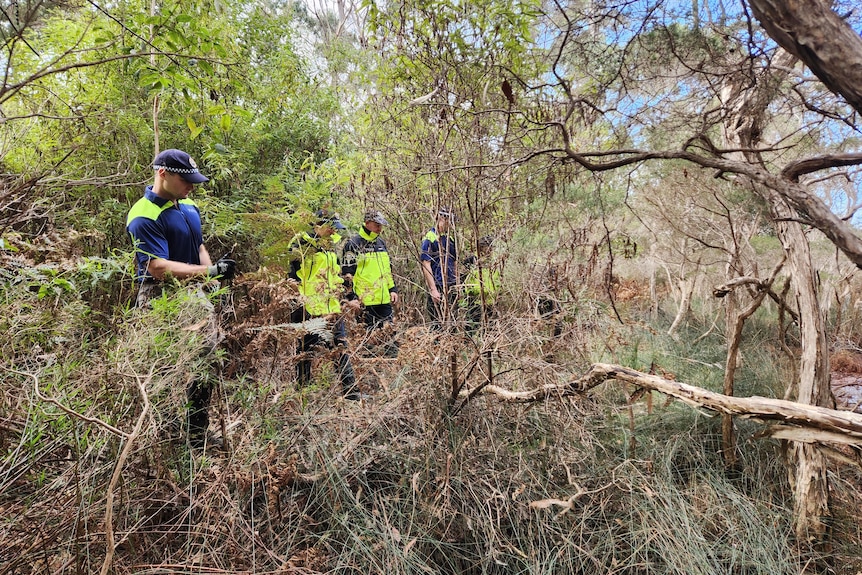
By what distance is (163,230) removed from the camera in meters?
2.55

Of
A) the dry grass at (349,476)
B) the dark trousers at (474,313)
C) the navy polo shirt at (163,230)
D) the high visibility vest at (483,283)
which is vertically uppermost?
the navy polo shirt at (163,230)

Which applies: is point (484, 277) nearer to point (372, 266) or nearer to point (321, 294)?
point (321, 294)

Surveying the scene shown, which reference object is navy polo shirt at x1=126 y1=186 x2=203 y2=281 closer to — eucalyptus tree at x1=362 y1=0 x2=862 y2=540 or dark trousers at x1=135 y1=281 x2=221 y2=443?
dark trousers at x1=135 y1=281 x2=221 y2=443

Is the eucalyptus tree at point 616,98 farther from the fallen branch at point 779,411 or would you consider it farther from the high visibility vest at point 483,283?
the fallen branch at point 779,411

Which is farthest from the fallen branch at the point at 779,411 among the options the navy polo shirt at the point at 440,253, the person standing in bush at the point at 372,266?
the person standing in bush at the point at 372,266

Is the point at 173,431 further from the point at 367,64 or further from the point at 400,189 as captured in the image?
the point at 367,64

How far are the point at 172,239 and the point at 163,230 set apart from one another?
8 cm

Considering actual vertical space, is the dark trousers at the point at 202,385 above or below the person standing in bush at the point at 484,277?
below

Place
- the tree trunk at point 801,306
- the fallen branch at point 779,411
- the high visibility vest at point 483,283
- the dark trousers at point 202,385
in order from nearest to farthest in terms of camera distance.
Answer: the fallen branch at point 779,411
the dark trousers at point 202,385
the tree trunk at point 801,306
the high visibility vest at point 483,283

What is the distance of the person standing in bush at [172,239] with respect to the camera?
2.22m

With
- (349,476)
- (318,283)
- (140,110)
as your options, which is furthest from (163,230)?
(140,110)

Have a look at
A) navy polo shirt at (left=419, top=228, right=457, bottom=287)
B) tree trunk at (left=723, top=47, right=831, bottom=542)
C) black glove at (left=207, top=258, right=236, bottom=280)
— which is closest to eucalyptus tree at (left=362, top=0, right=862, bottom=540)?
tree trunk at (left=723, top=47, right=831, bottom=542)

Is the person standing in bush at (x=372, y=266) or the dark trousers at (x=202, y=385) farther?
the person standing in bush at (x=372, y=266)

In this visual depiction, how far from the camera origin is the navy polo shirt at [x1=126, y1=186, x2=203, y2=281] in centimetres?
243
